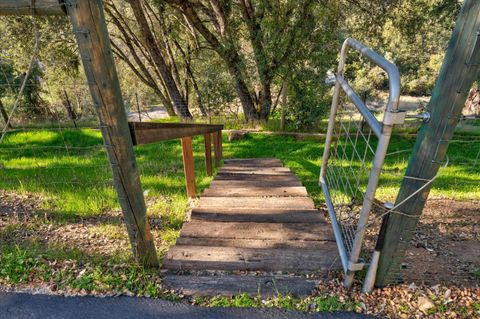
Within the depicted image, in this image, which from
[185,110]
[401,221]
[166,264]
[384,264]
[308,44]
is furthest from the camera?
[185,110]

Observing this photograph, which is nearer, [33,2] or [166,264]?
[33,2]

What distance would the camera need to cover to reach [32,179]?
14.3ft

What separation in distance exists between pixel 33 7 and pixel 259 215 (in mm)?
2268

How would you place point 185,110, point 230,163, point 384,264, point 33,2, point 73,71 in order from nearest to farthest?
point 33,2 < point 384,264 < point 230,163 < point 185,110 < point 73,71

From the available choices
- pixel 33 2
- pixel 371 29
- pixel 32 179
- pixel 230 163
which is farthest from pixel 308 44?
pixel 33 2

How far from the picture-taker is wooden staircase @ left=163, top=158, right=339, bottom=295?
196 cm

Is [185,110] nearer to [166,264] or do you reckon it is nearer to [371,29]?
[371,29]

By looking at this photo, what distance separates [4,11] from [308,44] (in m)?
7.59

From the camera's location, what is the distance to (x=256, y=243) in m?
2.43

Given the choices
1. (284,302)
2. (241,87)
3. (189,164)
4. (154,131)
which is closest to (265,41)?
(241,87)

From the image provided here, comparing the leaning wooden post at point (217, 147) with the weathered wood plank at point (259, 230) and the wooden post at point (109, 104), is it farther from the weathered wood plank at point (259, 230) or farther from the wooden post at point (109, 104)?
the wooden post at point (109, 104)

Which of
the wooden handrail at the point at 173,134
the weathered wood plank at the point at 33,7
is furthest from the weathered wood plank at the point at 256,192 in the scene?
the weathered wood plank at the point at 33,7

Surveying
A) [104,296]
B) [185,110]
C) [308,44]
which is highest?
[308,44]

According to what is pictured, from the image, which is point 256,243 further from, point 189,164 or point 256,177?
point 256,177
